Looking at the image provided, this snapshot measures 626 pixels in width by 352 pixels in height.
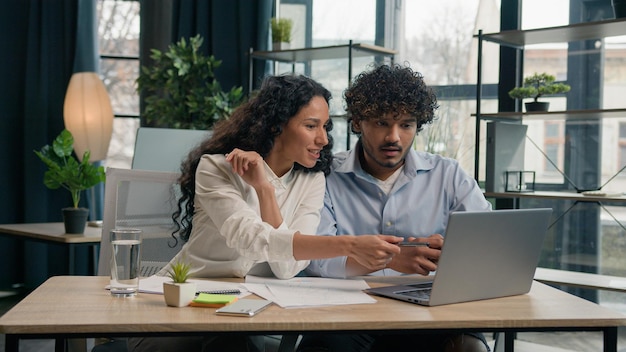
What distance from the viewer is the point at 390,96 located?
232 centimetres

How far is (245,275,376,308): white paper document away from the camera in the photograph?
1684 mm

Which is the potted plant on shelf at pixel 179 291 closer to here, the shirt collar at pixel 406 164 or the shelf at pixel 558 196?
the shirt collar at pixel 406 164

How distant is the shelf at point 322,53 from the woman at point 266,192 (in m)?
2.09

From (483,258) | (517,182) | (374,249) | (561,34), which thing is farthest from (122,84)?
(483,258)

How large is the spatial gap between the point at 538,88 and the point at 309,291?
2361mm

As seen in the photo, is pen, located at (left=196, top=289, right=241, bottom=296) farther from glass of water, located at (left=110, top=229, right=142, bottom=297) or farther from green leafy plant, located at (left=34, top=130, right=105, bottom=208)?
green leafy plant, located at (left=34, top=130, right=105, bottom=208)

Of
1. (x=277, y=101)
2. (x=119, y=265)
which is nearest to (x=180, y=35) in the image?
(x=277, y=101)

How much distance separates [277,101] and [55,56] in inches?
143

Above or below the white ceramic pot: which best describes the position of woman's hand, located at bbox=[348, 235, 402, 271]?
above

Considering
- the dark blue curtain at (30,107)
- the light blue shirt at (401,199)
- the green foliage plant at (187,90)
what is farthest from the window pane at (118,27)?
the light blue shirt at (401,199)

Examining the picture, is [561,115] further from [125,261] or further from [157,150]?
[125,261]

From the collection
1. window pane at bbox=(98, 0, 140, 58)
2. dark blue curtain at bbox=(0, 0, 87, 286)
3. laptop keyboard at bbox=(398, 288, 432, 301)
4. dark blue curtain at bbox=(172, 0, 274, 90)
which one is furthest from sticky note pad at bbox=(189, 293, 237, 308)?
window pane at bbox=(98, 0, 140, 58)

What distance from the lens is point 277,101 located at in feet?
7.45

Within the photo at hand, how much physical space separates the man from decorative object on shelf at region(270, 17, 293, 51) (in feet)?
7.87
